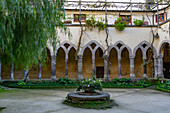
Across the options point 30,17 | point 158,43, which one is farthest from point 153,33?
point 30,17

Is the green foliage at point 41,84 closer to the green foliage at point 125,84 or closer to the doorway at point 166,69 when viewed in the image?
the green foliage at point 125,84

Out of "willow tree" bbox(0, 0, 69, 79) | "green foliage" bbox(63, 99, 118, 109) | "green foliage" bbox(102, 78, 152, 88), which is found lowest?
"green foliage" bbox(63, 99, 118, 109)

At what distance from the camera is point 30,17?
451 centimetres

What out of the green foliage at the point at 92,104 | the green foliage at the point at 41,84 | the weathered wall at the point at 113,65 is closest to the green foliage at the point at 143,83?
the weathered wall at the point at 113,65

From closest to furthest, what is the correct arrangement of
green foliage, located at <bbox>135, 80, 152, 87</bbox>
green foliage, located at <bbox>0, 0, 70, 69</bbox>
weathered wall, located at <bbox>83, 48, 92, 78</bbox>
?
green foliage, located at <bbox>0, 0, 70, 69</bbox> < green foliage, located at <bbox>135, 80, 152, 87</bbox> < weathered wall, located at <bbox>83, 48, 92, 78</bbox>

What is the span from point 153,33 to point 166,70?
4914 millimetres

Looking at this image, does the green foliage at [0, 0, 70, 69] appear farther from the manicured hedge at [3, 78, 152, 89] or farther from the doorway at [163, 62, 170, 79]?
the doorway at [163, 62, 170, 79]

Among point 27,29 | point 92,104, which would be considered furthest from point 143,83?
point 27,29

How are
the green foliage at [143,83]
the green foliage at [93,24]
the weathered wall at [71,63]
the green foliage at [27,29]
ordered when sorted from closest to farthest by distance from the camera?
the green foliage at [27,29], the green foliage at [143,83], the green foliage at [93,24], the weathered wall at [71,63]

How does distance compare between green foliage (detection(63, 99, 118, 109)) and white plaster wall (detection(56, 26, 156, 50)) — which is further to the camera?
white plaster wall (detection(56, 26, 156, 50))

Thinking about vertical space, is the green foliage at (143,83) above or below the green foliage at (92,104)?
above

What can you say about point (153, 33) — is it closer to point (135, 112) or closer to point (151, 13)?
point (151, 13)

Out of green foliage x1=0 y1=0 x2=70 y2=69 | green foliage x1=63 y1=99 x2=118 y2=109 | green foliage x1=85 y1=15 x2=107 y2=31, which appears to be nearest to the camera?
green foliage x1=0 y1=0 x2=70 y2=69

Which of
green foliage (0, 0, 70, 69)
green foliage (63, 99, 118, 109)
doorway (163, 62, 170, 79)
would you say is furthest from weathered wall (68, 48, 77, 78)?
green foliage (0, 0, 70, 69)
